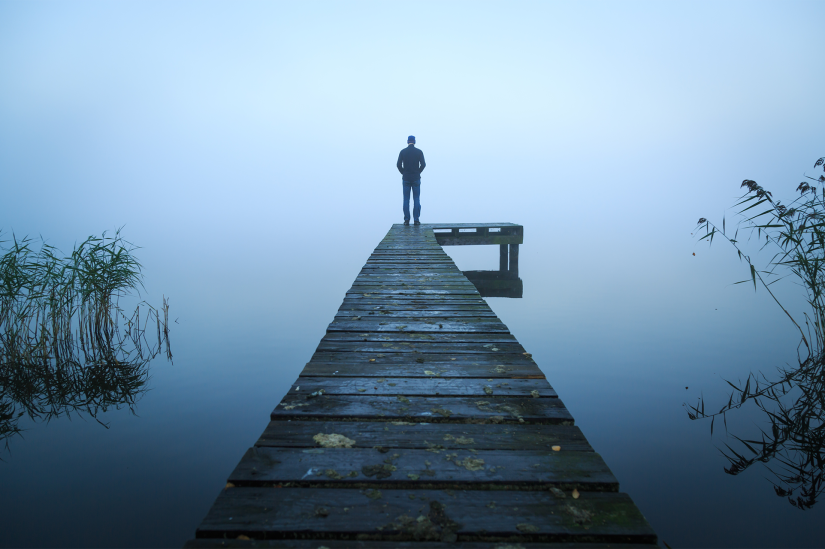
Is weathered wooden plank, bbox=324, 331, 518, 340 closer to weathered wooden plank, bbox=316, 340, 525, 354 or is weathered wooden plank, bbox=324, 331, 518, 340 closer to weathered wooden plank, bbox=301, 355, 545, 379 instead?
weathered wooden plank, bbox=316, 340, 525, 354

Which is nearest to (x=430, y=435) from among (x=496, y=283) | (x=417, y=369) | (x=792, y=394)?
(x=417, y=369)

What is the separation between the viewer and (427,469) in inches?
47.0

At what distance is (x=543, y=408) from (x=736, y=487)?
7.08ft

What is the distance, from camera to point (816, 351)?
504cm

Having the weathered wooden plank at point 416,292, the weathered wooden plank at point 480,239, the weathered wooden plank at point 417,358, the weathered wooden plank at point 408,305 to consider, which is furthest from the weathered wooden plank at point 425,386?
the weathered wooden plank at point 480,239

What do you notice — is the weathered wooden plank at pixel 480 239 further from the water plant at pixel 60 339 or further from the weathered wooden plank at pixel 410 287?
the water plant at pixel 60 339

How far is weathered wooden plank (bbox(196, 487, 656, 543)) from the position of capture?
38.4 inches

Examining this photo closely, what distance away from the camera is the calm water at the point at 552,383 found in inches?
103

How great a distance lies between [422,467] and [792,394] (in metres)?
4.40

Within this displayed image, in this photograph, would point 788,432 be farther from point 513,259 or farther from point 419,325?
point 513,259

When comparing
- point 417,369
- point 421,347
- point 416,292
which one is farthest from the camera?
point 416,292

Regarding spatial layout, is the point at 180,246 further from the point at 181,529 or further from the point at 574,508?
the point at 574,508

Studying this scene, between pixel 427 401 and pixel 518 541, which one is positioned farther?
pixel 427 401

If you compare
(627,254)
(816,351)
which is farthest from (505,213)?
(816,351)
